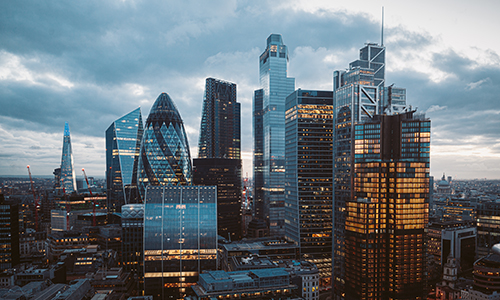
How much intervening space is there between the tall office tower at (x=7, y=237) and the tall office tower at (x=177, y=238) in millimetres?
74244

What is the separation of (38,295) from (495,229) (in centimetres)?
22164

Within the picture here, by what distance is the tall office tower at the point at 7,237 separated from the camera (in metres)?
156

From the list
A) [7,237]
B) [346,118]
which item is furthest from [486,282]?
[7,237]

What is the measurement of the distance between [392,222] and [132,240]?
4742 inches

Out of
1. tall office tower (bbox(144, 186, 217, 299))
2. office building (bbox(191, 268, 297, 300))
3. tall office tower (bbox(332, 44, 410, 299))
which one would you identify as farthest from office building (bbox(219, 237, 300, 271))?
office building (bbox(191, 268, 297, 300))

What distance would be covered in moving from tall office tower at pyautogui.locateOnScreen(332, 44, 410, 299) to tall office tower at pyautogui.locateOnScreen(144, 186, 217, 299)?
180ft

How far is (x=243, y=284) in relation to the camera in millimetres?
106375

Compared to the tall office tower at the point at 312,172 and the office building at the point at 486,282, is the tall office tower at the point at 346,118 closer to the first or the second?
the tall office tower at the point at 312,172

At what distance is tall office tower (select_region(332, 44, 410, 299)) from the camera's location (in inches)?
5472

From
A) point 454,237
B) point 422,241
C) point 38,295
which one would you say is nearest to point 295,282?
A: point 422,241

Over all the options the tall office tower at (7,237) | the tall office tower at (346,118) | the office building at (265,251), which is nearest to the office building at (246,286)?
→ the tall office tower at (346,118)

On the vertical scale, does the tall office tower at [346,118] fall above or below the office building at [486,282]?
above

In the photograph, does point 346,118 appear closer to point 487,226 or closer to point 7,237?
point 487,226

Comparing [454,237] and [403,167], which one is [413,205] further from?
[454,237]
